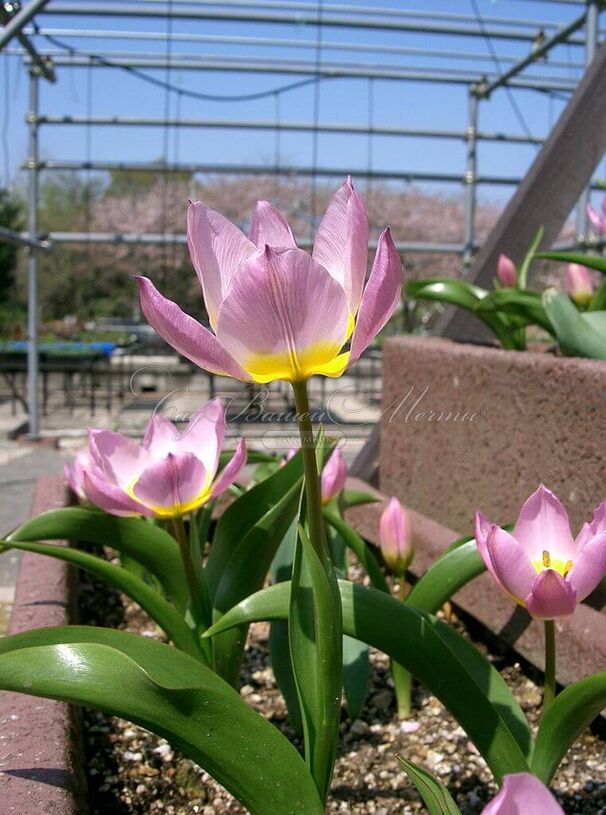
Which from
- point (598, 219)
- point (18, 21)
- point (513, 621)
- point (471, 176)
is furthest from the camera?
point (471, 176)

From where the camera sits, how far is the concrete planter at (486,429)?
1.40 metres

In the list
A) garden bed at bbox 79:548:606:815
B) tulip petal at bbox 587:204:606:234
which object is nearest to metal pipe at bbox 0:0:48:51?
tulip petal at bbox 587:204:606:234

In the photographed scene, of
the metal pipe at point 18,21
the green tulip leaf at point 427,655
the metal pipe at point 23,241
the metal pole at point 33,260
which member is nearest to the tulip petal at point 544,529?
the green tulip leaf at point 427,655

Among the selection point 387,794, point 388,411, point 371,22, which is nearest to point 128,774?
point 387,794

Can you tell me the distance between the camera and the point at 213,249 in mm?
709

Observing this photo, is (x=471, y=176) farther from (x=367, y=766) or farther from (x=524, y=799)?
(x=524, y=799)

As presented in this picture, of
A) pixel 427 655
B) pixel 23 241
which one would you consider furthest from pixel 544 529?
pixel 23 241

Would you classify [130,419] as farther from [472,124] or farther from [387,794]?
[387,794]

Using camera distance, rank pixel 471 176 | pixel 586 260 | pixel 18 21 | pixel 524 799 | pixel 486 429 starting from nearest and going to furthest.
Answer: pixel 524 799, pixel 586 260, pixel 486 429, pixel 18 21, pixel 471 176

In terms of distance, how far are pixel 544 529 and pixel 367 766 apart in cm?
48

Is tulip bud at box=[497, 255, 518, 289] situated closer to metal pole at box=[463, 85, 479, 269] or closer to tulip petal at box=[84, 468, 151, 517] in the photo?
tulip petal at box=[84, 468, 151, 517]

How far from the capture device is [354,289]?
27.5 inches

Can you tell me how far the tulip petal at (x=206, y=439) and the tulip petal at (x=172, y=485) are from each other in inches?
1.7

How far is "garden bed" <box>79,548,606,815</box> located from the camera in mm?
1036
